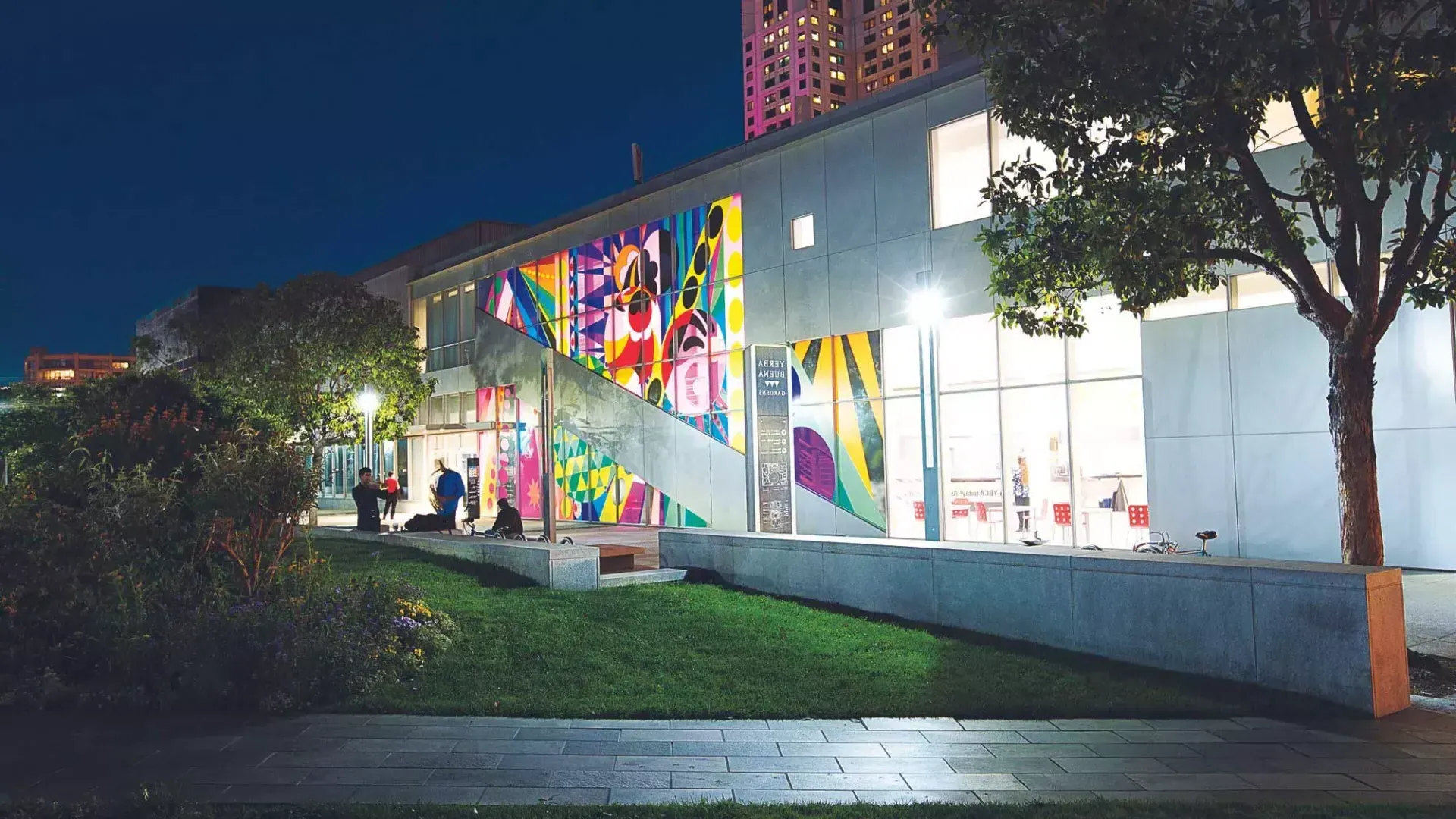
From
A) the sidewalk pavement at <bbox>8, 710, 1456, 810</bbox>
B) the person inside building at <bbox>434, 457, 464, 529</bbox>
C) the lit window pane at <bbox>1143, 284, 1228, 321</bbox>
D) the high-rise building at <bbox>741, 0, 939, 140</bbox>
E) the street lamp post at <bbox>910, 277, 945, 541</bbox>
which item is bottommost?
the sidewalk pavement at <bbox>8, 710, 1456, 810</bbox>

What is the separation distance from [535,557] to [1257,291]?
1157 centimetres

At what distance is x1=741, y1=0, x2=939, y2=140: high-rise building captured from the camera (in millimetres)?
153375

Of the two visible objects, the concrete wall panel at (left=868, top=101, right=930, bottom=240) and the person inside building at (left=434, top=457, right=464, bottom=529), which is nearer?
the person inside building at (left=434, top=457, right=464, bottom=529)

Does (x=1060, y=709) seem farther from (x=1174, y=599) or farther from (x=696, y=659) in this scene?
(x=696, y=659)

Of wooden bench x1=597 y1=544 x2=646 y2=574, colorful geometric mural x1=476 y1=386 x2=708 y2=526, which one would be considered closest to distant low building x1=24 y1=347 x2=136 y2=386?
colorful geometric mural x1=476 y1=386 x2=708 y2=526

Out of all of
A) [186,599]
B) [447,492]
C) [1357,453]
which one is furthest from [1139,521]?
[186,599]

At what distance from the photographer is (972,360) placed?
2011 cm

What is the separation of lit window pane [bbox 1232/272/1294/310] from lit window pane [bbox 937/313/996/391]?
4.36m

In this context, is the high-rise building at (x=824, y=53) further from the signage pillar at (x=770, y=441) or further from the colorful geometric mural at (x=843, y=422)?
the signage pillar at (x=770, y=441)

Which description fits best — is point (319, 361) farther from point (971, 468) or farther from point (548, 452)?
point (971, 468)

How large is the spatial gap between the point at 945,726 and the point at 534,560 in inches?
274

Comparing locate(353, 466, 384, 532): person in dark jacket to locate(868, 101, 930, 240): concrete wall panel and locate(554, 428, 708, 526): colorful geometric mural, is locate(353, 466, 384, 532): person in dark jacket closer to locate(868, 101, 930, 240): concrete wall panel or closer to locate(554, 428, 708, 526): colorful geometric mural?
locate(554, 428, 708, 526): colorful geometric mural

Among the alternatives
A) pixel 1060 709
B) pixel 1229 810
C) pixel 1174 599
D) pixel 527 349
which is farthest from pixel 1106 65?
pixel 527 349


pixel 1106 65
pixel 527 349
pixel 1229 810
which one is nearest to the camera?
pixel 1229 810
